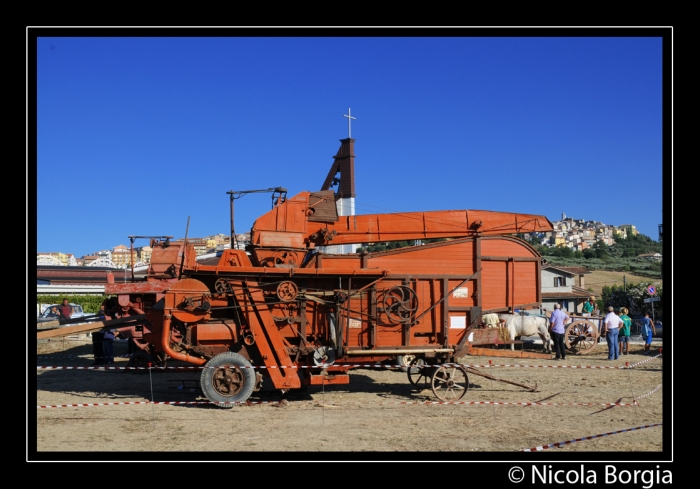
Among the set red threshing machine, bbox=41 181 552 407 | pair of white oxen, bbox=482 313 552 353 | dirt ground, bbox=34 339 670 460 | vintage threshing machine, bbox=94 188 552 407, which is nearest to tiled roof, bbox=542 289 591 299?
pair of white oxen, bbox=482 313 552 353

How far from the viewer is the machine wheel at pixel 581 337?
2289 cm

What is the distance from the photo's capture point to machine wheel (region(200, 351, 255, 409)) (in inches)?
480

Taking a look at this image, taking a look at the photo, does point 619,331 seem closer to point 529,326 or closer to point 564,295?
point 529,326

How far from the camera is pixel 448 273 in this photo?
13.4 m

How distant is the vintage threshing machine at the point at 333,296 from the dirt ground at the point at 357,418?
26.8 inches

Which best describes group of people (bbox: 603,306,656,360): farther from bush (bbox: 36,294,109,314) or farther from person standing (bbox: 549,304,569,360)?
bush (bbox: 36,294,109,314)

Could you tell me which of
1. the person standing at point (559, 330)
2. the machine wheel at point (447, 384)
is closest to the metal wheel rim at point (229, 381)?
the machine wheel at point (447, 384)

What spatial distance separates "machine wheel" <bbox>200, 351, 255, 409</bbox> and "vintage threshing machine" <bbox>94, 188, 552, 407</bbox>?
2 cm

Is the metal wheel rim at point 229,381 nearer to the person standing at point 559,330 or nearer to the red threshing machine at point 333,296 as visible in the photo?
the red threshing machine at point 333,296

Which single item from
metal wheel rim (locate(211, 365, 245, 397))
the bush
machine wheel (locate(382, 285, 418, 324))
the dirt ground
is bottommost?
the dirt ground
